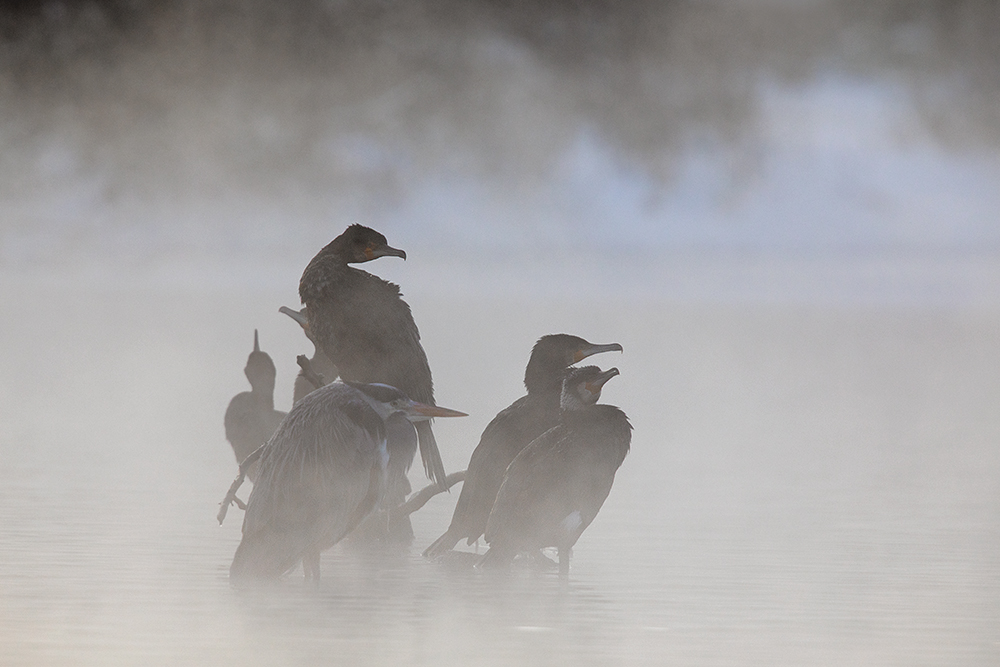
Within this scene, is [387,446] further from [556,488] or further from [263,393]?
[263,393]

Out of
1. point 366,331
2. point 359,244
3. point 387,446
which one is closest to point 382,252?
point 359,244

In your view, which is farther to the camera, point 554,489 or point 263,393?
point 263,393

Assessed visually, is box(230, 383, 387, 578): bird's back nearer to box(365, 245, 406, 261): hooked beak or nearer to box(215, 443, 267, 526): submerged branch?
box(215, 443, 267, 526): submerged branch

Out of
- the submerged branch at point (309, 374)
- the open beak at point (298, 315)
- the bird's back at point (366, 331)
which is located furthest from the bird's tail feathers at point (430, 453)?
the open beak at point (298, 315)

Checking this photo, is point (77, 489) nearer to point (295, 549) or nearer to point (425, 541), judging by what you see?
point (425, 541)

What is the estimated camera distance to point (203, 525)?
9594 mm

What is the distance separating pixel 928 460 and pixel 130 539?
7.41 meters

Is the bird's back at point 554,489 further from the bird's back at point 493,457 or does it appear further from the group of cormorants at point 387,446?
the bird's back at point 493,457

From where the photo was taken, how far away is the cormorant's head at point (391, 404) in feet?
25.2

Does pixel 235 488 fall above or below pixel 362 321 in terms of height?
below

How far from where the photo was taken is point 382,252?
9023mm

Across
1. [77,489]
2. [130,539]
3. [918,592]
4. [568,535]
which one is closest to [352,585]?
[568,535]

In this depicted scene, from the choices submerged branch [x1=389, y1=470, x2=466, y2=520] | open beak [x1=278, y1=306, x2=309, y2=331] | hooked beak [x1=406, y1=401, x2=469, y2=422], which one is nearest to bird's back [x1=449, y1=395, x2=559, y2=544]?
submerged branch [x1=389, y1=470, x2=466, y2=520]

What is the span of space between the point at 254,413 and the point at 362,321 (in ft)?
4.43
